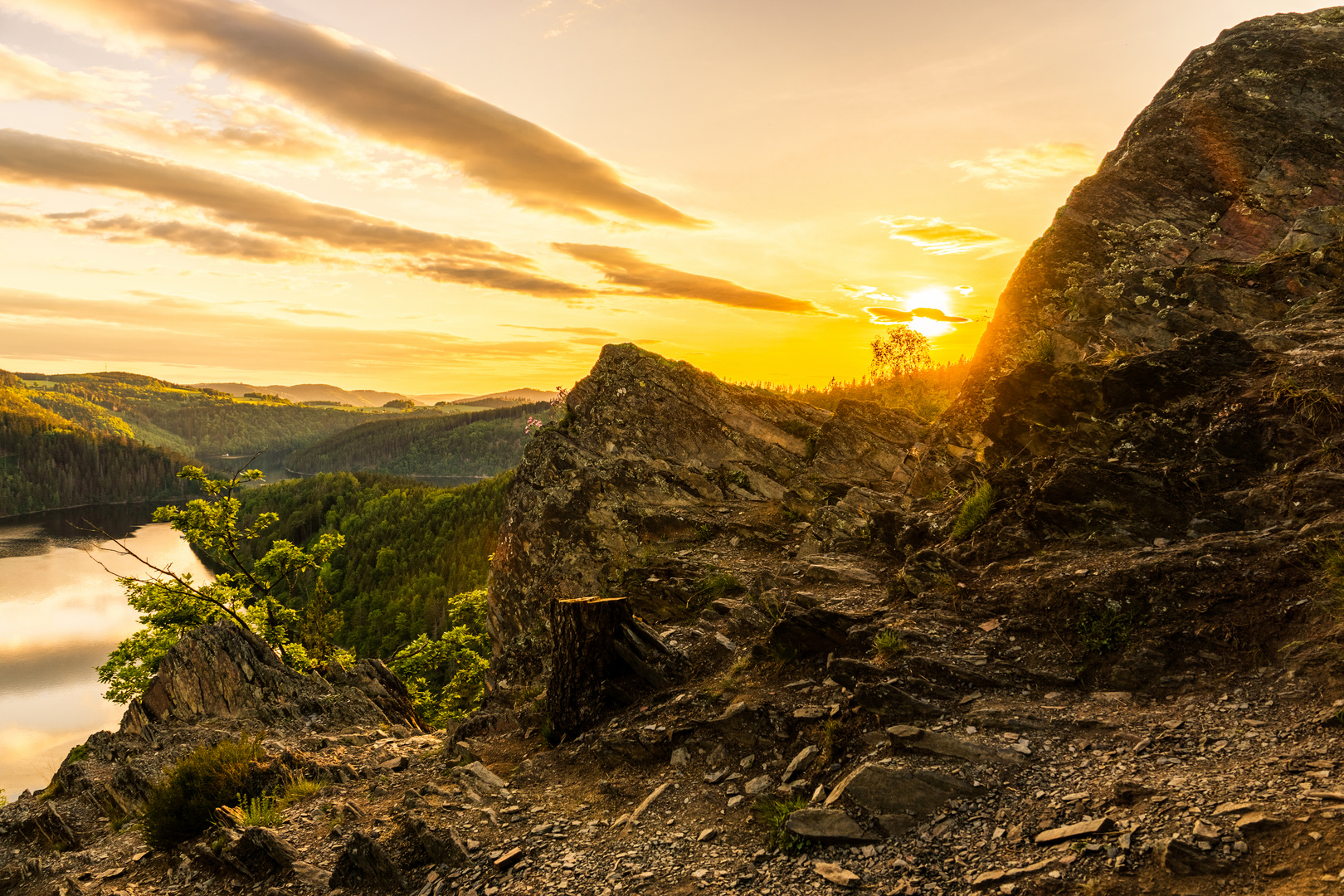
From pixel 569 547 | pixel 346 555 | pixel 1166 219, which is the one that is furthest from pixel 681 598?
pixel 346 555

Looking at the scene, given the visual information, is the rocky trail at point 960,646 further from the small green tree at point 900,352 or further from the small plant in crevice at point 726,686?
the small green tree at point 900,352

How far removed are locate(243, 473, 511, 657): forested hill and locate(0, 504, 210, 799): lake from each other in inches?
1008

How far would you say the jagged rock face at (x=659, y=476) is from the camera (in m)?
18.8

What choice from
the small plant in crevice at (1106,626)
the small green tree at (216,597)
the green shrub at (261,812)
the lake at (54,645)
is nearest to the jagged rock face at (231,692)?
the lake at (54,645)

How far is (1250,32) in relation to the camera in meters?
21.8

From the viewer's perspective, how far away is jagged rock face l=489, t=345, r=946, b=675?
18.8 metres

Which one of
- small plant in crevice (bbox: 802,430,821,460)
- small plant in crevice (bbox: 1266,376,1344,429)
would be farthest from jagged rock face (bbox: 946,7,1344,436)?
small plant in crevice (bbox: 802,430,821,460)

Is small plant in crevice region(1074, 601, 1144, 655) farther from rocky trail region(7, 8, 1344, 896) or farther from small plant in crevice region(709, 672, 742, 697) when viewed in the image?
small plant in crevice region(709, 672, 742, 697)

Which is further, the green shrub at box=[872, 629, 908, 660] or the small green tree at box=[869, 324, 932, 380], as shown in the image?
the small green tree at box=[869, 324, 932, 380]

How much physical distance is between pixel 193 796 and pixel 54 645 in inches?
3942

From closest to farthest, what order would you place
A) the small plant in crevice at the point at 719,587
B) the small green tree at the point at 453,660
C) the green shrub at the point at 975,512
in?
the green shrub at the point at 975,512, the small plant in crevice at the point at 719,587, the small green tree at the point at 453,660

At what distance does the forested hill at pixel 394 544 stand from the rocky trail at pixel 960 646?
7656 cm

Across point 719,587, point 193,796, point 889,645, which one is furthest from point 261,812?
point 889,645

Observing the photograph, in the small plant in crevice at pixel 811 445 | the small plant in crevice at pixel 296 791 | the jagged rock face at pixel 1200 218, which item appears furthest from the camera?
the small plant in crevice at pixel 811 445
